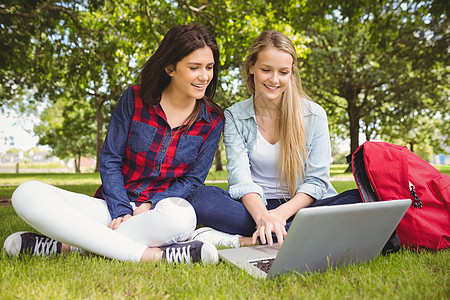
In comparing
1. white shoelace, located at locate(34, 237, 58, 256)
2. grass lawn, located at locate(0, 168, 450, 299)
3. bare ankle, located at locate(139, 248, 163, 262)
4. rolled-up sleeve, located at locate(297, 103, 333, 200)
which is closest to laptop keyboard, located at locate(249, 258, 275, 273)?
grass lawn, located at locate(0, 168, 450, 299)

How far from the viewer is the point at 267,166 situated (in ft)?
9.18

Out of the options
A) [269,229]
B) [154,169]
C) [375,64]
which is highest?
[375,64]

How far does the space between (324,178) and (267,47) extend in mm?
975

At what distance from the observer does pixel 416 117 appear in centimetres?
1675

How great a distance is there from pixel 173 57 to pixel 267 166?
1015 mm

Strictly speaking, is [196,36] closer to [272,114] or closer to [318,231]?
[272,114]

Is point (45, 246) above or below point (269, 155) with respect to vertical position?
below

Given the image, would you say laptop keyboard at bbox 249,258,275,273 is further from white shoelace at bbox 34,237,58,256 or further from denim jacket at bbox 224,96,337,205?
white shoelace at bbox 34,237,58,256

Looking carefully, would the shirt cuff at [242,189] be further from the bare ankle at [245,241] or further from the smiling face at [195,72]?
the smiling face at [195,72]

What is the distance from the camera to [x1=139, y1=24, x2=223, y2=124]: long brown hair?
2506 millimetres

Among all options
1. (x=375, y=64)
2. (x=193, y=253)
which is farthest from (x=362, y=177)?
(x=375, y=64)

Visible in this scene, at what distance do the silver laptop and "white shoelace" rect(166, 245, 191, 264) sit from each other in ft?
0.61

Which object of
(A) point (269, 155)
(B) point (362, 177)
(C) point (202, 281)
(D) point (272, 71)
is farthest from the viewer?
(A) point (269, 155)

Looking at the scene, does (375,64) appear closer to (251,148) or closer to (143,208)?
(251,148)
